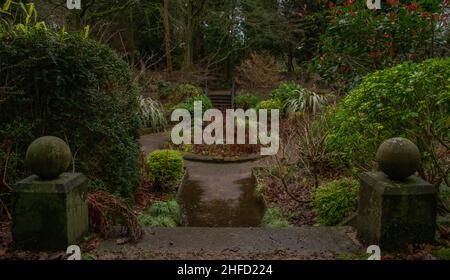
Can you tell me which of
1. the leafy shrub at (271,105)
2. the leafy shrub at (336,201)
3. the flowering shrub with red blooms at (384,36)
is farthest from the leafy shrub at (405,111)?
the leafy shrub at (271,105)

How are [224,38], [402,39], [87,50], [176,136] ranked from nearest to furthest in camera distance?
[87,50], [402,39], [176,136], [224,38]

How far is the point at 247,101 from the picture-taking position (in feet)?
61.6

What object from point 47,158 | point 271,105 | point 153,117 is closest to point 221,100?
point 271,105

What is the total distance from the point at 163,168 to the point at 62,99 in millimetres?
3270

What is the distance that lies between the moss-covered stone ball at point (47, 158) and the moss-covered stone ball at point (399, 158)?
308cm

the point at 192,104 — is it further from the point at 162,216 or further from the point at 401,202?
the point at 401,202

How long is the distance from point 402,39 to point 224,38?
18.1 metres

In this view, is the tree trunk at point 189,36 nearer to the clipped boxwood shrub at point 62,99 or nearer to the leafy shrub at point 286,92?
the leafy shrub at point 286,92

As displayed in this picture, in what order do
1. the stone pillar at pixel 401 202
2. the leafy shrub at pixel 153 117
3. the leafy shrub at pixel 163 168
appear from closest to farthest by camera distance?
the stone pillar at pixel 401 202, the leafy shrub at pixel 163 168, the leafy shrub at pixel 153 117

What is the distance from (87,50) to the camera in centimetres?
527

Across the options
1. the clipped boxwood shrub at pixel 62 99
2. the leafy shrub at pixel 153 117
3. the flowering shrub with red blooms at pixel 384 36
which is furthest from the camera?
the leafy shrub at pixel 153 117

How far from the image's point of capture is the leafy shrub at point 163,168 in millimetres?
8055
